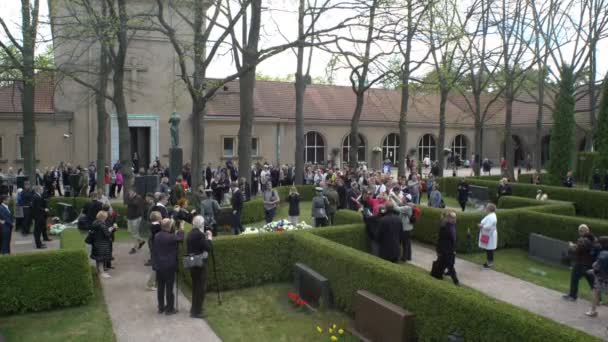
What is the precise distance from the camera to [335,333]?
8125 mm

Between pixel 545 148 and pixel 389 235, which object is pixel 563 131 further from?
pixel 389 235

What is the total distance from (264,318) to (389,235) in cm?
333

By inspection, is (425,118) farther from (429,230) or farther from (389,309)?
(389,309)

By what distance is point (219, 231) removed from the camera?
15.1 metres

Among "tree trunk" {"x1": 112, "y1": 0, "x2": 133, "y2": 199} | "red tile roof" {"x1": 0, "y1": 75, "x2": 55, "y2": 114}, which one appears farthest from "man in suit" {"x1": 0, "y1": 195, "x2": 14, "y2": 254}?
"red tile roof" {"x1": 0, "y1": 75, "x2": 55, "y2": 114}

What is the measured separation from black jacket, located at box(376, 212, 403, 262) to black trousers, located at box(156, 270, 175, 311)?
4.46 metres

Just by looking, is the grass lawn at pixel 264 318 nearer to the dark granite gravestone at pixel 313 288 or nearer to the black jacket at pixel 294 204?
the dark granite gravestone at pixel 313 288

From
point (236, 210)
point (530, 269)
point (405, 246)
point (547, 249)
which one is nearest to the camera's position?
point (530, 269)

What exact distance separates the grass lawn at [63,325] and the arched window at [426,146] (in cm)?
3370

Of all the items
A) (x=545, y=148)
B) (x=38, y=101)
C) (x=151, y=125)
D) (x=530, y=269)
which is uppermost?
(x=38, y=101)

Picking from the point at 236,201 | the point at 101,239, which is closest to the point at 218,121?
the point at 236,201

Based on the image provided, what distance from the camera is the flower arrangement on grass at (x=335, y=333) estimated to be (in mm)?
7903

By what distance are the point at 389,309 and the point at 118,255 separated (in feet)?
26.4

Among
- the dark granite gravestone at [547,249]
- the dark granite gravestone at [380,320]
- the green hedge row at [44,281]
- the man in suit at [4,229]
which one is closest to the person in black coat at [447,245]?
the dark granite gravestone at [380,320]
